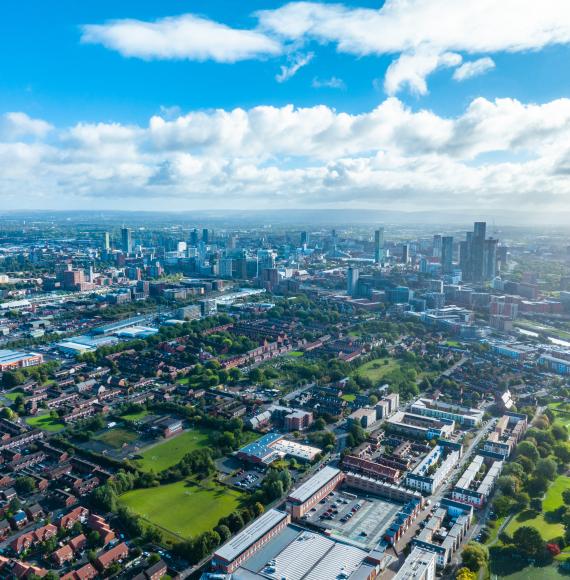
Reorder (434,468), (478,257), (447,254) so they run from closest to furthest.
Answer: (434,468) → (478,257) → (447,254)

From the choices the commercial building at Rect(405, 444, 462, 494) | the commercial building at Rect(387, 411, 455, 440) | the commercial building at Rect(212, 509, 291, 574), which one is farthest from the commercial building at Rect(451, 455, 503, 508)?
the commercial building at Rect(212, 509, 291, 574)

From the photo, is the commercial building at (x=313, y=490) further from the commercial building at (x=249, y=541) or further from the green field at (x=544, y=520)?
the green field at (x=544, y=520)

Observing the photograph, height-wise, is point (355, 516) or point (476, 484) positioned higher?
point (476, 484)

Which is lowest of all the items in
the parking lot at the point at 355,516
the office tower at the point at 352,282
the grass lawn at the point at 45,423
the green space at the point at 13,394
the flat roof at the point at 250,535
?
the grass lawn at the point at 45,423

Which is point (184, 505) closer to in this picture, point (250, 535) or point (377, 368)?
point (250, 535)

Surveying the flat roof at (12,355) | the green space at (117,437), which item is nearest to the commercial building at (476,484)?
the green space at (117,437)

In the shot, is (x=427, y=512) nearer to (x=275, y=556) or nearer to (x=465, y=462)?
(x=465, y=462)

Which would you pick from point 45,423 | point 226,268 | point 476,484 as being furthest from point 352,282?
point 476,484

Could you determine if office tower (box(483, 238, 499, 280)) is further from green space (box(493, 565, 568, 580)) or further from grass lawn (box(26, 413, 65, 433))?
grass lawn (box(26, 413, 65, 433))
